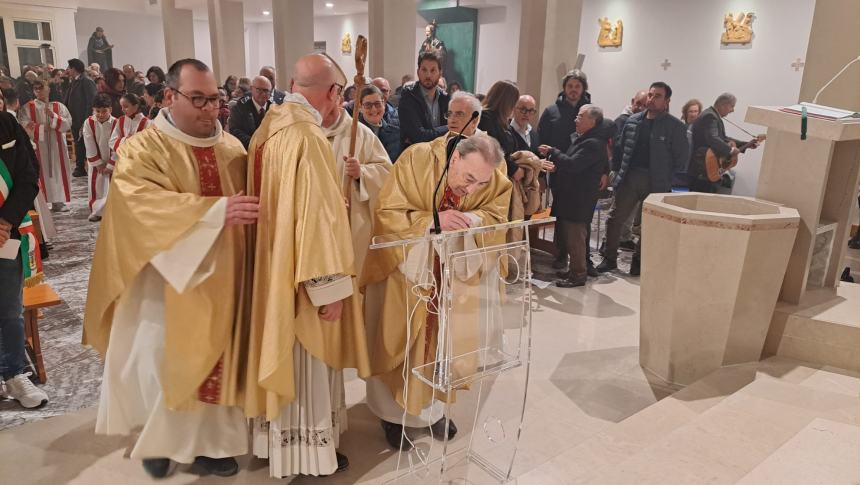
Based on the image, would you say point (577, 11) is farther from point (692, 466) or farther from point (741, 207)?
point (692, 466)

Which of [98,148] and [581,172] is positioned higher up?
[581,172]

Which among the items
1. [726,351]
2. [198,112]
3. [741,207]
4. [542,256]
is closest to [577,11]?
[542,256]

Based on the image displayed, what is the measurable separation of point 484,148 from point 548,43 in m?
6.28

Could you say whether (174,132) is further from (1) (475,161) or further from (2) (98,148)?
(2) (98,148)

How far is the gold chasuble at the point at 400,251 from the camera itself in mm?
2627

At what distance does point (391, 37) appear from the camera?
905 centimetres

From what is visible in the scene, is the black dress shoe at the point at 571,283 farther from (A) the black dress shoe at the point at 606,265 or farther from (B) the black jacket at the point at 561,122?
(B) the black jacket at the point at 561,122

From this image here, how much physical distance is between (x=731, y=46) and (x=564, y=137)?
5.14 meters

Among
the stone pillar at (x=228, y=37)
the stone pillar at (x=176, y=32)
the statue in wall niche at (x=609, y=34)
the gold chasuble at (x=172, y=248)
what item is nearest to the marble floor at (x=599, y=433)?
the gold chasuble at (x=172, y=248)

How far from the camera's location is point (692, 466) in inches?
93.0

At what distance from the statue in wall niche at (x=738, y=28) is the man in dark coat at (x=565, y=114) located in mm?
4719

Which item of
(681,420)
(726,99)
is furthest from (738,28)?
(681,420)

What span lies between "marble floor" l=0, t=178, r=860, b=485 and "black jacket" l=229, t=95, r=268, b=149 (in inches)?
89.3

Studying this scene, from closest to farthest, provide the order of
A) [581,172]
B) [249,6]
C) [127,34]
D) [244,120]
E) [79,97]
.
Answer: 1. [581,172]
2. [244,120]
3. [79,97]
4. [249,6]
5. [127,34]
